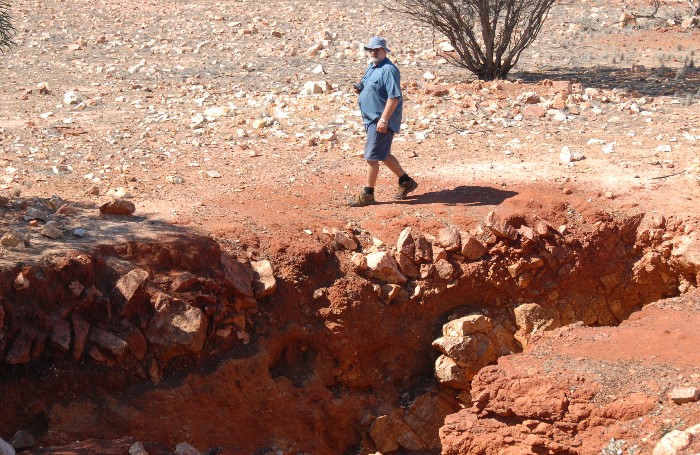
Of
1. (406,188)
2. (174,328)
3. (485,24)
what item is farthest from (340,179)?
(485,24)

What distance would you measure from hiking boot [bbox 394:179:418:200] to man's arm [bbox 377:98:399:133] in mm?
648

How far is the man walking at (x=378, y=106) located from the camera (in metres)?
6.21

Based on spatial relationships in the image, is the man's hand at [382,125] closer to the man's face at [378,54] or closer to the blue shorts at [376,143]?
the blue shorts at [376,143]

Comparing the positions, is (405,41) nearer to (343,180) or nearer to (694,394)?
(343,180)

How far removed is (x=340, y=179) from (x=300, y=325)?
6.37 ft

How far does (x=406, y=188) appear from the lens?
6.75 meters

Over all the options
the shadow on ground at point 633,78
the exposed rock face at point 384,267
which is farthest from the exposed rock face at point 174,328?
the shadow on ground at point 633,78

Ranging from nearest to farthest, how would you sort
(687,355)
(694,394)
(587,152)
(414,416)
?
(694,394) → (687,355) → (414,416) → (587,152)

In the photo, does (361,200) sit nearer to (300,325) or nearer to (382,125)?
(382,125)

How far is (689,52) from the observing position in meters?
13.4

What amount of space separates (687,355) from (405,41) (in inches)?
354

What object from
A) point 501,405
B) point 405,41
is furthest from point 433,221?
point 405,41

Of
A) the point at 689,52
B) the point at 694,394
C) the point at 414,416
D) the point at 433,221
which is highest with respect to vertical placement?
the point at 689,52

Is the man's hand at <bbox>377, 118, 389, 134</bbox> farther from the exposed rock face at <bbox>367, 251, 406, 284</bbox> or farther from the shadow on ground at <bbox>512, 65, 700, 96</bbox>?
the shadow on ground at <bbox>512, 65, 700, 96</bbox>
